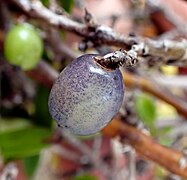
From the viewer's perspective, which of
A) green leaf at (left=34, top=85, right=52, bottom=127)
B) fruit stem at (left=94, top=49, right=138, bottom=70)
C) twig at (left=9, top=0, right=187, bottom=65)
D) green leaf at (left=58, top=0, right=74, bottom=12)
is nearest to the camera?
fruit stem at (left=94, top=49, right=138, bottom=70)

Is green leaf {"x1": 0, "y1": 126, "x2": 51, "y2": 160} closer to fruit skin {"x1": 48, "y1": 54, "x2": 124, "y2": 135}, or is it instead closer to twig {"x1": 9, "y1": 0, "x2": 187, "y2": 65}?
twig {"x1": 9, "y1": 0, "x2": 187, "y2": 65}

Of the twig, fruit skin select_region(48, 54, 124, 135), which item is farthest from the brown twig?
fruit skin select_region(48, 54, 124, 135)

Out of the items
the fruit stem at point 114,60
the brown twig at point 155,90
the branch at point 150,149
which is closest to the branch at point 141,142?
the branch at point 150,149

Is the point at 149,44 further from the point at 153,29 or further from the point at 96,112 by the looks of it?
the point at 153,29

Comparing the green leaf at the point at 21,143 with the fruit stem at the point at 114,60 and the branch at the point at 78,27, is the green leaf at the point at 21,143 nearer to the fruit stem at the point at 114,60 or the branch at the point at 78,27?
the branch at the point at 78,27

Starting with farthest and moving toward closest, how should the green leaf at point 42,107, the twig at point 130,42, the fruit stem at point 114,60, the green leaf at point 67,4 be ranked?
1. the green leaf at point 42,107
2. the green leaf at point 67,4
3. the twig at point 130,42
4. the fruit stem at point 114,60
